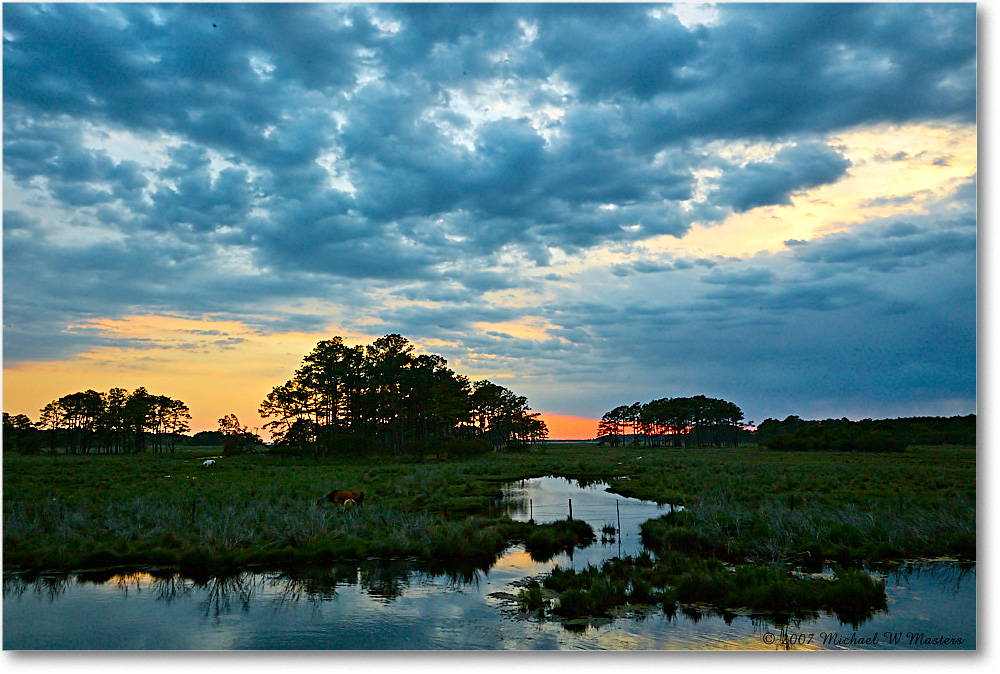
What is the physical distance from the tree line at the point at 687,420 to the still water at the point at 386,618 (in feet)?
439

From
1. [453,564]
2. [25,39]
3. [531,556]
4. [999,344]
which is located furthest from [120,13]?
[999,344]

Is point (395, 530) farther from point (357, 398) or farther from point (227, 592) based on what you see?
point (357, 398)

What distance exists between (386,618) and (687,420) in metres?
152

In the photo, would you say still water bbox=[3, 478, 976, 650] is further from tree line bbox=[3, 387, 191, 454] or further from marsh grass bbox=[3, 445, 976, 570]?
tree line bbox=[3, 387, 191, 454]

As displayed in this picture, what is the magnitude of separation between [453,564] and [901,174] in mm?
14613

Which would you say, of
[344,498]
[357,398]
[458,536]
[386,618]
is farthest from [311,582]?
[357,398]

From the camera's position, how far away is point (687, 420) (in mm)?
152125

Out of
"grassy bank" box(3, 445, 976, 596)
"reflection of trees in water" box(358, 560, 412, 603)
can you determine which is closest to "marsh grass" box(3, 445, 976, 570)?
"grassy bank" box(3, 445, 976, 596)

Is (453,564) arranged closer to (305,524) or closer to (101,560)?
(305,524)

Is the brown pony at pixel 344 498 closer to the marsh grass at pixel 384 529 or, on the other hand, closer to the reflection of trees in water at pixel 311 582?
the marsh grass at pixel 384 529

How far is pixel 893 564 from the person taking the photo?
564 inches

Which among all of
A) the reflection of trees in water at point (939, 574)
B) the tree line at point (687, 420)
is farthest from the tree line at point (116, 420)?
the tree line at point (687, 420)

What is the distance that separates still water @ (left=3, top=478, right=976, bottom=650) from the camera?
9.84 m

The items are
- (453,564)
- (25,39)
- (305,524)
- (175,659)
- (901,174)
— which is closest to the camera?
(175,659)
